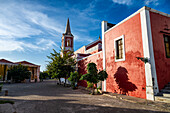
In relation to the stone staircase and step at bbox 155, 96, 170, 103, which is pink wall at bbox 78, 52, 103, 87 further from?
step at bbox 155, 96, 170, 103

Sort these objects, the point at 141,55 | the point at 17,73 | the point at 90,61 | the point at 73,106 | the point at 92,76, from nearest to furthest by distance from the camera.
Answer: the point at 73,106
the point at 141,55
the point at 92,76
the point at 90,61
the point at 17,73

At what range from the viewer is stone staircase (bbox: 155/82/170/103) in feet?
15.7

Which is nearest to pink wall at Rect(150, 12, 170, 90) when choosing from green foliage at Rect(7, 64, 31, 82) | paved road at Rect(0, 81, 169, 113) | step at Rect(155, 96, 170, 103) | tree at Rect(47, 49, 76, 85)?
step at Rect(155, 96, 170, 103)

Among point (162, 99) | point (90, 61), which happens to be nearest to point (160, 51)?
point (162, 99)

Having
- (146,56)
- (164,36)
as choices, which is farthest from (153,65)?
(164,36)

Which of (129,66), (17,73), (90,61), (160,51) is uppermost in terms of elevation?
(160,51)

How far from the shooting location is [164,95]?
203 inches

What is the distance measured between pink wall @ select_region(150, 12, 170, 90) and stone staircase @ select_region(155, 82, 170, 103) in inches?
8.2

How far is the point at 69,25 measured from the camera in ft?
95.9

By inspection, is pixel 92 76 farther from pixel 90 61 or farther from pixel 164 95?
pixel 90 61

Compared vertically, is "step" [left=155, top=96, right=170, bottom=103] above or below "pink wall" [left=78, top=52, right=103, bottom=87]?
below

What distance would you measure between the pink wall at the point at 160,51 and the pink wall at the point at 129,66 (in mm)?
714

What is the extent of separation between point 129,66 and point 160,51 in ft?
6.17

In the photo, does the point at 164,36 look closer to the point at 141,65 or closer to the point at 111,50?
the point at 141,65
